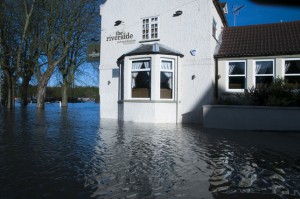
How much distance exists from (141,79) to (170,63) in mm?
1758

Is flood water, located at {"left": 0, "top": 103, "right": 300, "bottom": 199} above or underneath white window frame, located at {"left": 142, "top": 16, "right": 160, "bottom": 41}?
underneath

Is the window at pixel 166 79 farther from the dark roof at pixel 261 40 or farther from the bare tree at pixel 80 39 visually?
the bare tree at pixel 80 39

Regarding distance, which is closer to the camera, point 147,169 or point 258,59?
point 147,169

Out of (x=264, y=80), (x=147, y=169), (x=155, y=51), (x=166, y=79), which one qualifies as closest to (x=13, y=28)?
(x=155, y=51)

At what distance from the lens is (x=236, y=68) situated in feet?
51.6

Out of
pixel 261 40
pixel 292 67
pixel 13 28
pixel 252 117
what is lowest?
pixel 252 117

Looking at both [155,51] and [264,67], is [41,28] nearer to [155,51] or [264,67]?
[155,51]

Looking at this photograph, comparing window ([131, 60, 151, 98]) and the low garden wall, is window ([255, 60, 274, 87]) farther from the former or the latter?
window ([131, 60, 151, 98])

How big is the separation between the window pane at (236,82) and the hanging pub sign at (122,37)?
6198 mm

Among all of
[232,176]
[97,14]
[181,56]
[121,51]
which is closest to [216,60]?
[181,56]

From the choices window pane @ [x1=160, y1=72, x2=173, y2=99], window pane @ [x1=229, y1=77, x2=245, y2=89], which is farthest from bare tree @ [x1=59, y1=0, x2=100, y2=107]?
window pane @ [x1=229, y1=77, x2=245, y2=89]

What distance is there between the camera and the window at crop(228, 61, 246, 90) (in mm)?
15591

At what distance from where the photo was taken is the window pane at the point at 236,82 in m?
15.6

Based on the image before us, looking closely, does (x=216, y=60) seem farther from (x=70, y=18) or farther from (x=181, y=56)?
(x=70, y=18)
